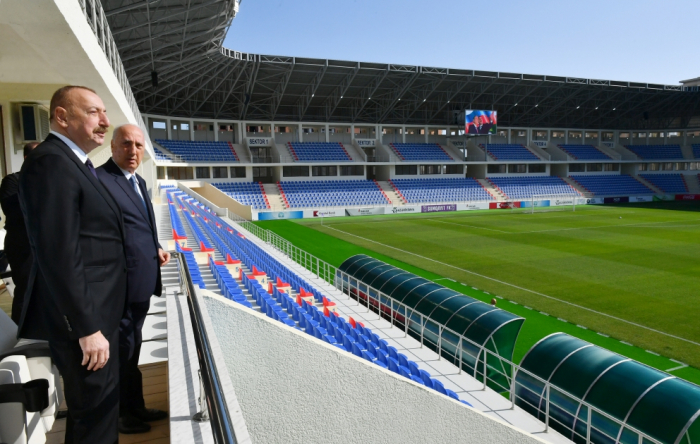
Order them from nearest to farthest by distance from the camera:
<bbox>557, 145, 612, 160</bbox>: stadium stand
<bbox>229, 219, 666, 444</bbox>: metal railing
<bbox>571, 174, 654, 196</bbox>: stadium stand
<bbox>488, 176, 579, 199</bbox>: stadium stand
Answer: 1. <bbox>229, 219, 666, 444</bbox>: metal railing
2. <bbox>488, 176, 579, 199</bbox>: stadium stand
3. <bbox>571, 174, 654, 196</bbox>: stadium stand
4. <bbox>557, 145, 612, 160</bbox>: stadium stand

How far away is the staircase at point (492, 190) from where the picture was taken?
4639cm

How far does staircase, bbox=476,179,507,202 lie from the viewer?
46394 mm

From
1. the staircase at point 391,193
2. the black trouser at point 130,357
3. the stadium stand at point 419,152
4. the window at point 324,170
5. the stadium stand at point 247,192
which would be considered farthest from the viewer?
the stadium stand at point 419,152

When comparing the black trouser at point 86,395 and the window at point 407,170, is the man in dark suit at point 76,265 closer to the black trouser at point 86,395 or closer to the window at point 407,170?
the black trouser at point 86,395

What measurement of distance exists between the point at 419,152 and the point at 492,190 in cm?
862

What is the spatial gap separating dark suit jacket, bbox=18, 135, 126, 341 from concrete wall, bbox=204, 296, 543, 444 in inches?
36.9

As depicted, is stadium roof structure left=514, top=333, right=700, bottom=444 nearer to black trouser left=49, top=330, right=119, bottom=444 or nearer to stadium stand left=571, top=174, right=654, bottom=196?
black trouser left=49, top=330, right=119, bottom=444

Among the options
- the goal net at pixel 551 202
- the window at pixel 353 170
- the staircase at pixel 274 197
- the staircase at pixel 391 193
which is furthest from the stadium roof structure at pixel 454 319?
the window at pixel 353 170

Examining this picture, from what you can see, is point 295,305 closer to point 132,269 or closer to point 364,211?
point 132,269

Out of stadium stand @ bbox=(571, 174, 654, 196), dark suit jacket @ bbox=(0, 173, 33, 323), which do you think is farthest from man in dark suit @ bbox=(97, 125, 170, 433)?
stadium stand @ bbox=(571, 174, 654, 196)

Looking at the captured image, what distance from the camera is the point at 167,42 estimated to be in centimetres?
2508

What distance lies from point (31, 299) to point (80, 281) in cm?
40

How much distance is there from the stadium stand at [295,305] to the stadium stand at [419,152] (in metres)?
34.5

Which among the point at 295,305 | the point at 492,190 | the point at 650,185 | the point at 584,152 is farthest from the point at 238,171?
the point at 650,185
